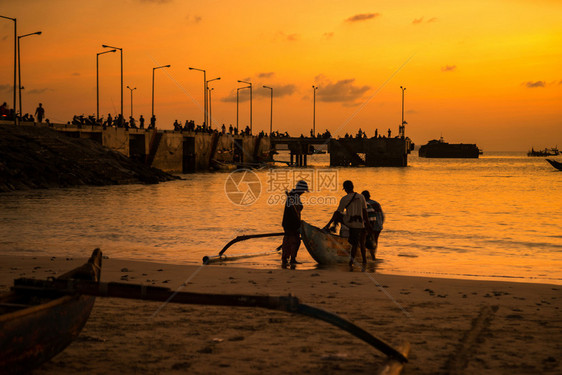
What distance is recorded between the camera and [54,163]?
1929 inches

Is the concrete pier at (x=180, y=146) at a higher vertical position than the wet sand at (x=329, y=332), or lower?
higher

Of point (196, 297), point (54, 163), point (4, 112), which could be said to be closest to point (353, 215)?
point (196, 297)

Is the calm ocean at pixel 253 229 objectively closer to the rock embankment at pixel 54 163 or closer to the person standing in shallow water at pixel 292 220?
the person standing in shallow water at pixel 292 220

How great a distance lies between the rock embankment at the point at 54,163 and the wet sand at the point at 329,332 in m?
36.1

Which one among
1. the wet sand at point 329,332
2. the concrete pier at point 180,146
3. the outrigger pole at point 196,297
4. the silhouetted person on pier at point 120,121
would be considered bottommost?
the wet sand at point 329,332

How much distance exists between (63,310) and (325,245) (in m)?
8.93

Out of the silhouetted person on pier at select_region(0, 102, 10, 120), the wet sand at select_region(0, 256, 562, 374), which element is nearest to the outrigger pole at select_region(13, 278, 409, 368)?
the wet sand at select_region(0, 256, 562, 374)

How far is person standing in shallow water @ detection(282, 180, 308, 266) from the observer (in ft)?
45.0

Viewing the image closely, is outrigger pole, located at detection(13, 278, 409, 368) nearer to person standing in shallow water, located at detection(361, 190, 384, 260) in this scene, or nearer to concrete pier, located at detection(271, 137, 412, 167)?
person standing in shallow water, located at detection(361, 190, 384, 260)

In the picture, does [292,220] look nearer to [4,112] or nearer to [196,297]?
[196,297]

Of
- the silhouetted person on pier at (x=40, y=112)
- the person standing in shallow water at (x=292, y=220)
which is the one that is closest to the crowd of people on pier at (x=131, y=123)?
the silhouetted person on pier at (x=40, y=112)

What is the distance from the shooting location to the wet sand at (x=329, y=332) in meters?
6.65

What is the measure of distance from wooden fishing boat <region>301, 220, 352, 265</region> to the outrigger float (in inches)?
301

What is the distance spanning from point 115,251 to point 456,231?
49.1 ft
